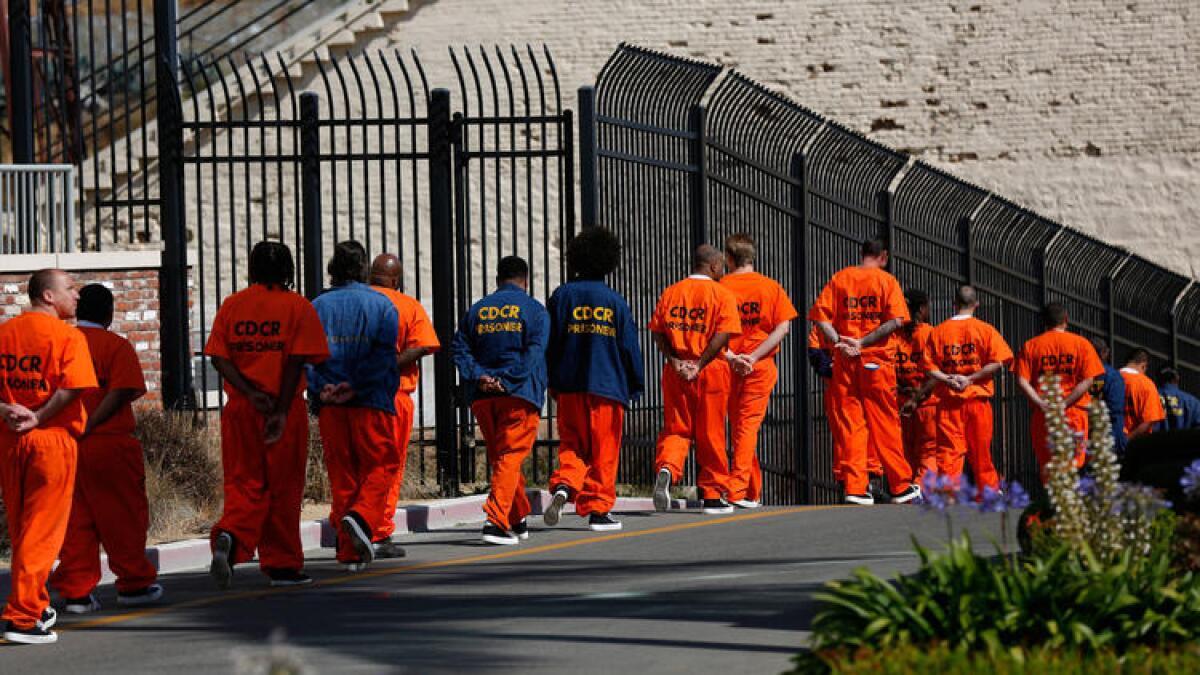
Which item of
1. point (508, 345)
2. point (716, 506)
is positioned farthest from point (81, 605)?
point (716, 506)

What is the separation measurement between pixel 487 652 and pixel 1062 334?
32.8ft

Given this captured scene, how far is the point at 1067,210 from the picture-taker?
33625mm

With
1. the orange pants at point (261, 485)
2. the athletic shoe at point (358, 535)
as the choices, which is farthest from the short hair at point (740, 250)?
the orange pants at point (261, 485)

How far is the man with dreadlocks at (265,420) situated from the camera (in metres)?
10.3

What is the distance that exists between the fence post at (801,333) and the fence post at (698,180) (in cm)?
153

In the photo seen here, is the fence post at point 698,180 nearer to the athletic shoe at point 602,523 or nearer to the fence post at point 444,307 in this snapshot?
the fence post at point 444,307

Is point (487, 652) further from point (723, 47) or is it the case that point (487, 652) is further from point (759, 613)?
point (723, 47)

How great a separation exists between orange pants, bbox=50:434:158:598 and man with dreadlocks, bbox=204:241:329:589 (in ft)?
1.62

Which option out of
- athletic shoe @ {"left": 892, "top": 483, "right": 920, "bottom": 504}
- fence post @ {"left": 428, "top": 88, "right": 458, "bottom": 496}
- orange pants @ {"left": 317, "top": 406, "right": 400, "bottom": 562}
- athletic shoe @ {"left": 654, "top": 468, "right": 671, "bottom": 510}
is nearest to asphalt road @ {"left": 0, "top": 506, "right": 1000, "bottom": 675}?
orange pants @ {"left": 317, "top": 406, "right": 400, "bottom": 562}

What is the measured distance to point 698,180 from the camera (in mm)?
16141

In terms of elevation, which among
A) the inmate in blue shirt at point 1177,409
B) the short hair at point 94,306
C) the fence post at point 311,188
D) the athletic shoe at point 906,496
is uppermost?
the fence post at point 311,188

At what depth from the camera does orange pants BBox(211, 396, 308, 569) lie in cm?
1027

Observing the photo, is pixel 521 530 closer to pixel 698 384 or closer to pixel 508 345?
pixel 508 345

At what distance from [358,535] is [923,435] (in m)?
7.26
